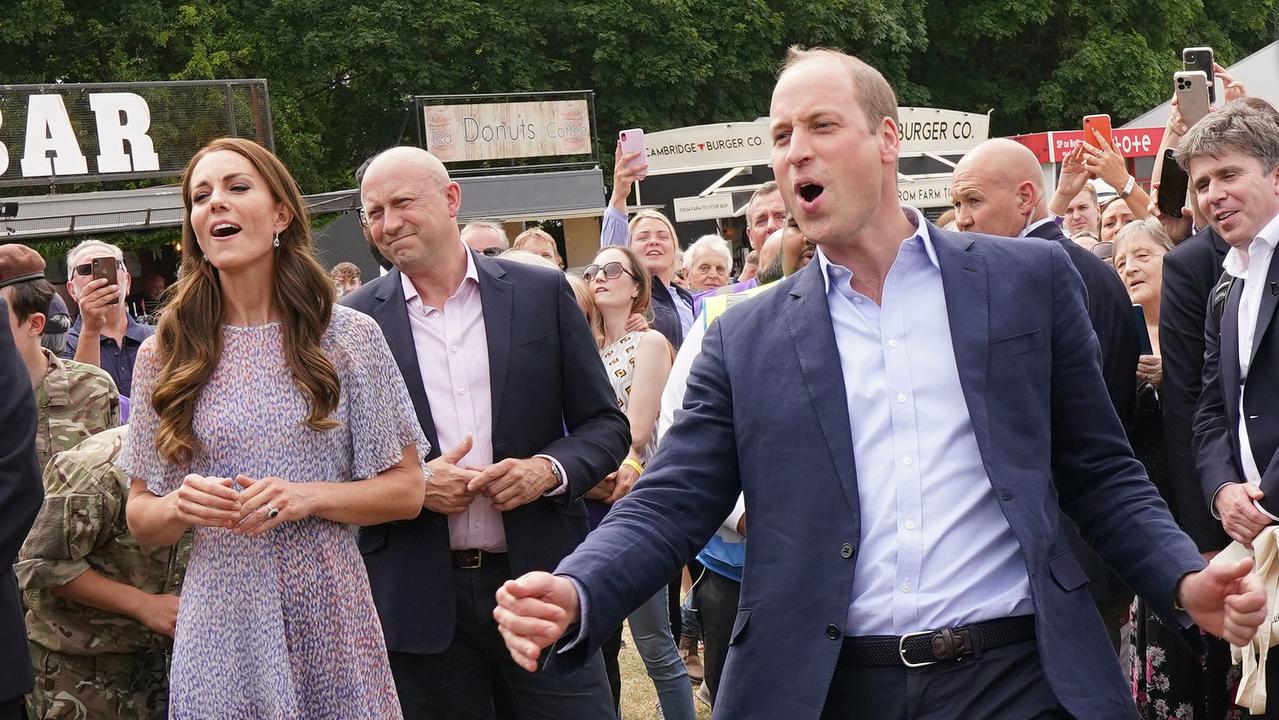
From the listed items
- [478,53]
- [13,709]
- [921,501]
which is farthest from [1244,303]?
[478,53]

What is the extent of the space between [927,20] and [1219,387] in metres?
33.8

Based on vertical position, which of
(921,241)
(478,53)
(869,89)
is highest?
(478,53)

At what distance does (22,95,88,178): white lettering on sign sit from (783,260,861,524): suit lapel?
1946 cm

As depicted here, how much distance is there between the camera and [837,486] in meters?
2.69

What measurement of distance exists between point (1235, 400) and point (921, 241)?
6.91 ft

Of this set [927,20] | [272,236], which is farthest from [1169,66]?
[272,236]

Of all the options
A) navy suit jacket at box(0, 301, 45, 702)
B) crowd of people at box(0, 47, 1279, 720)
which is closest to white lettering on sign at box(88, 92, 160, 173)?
crowd of people at box(0, 47, 1279, 720)

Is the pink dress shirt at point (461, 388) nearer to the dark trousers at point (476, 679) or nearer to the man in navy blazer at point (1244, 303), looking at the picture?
the dark trousers at point (476, 679)

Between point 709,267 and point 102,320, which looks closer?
point 102,320

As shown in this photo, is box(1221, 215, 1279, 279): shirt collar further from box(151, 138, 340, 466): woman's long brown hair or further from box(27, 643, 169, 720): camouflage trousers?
box(27, 643, 169, 720): camouflage trousers

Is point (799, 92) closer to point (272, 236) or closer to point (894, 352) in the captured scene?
point (894, 352)

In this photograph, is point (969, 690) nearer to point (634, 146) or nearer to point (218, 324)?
point (218, 324)

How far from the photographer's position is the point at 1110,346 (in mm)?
5078

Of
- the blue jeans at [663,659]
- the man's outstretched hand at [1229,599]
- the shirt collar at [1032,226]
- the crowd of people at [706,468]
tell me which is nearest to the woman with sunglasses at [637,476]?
the blue jeans at [663,659]
